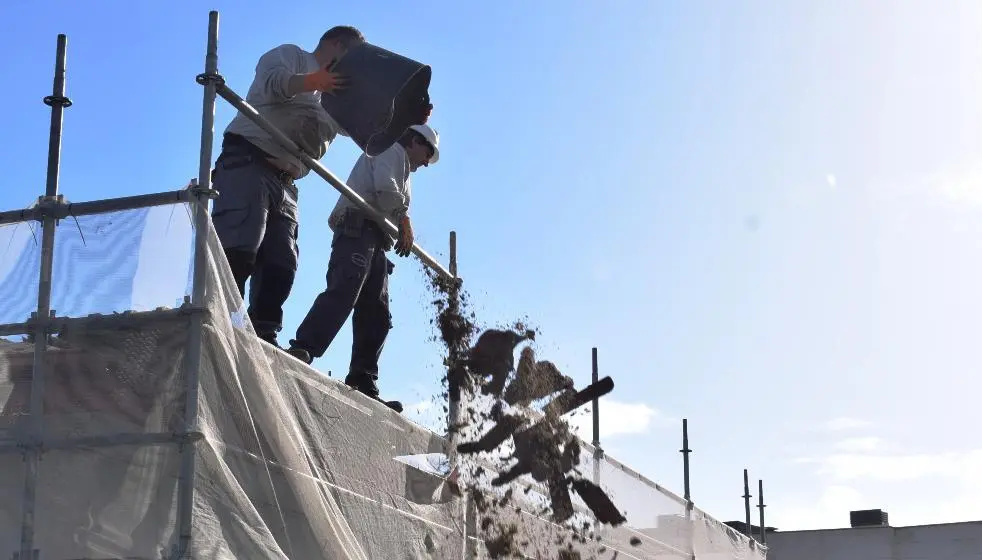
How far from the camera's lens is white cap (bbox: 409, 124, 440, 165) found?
21.1 feet

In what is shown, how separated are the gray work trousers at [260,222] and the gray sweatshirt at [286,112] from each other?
56mm

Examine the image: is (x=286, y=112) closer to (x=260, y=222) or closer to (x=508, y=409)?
(x=260, y=222)

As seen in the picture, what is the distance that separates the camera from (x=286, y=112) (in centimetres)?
567

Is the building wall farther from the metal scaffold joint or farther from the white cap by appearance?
the metal scaffold joint

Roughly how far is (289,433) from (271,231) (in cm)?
116

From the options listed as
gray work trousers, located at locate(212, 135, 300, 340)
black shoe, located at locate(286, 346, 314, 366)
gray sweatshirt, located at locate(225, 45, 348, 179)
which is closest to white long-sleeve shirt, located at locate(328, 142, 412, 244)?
gray sweatshirt, located at locate(225, 45, 348, 179)

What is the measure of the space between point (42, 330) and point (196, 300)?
0.52m

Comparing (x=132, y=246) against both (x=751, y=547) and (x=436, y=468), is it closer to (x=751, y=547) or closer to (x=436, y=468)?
(x=436, y=468)

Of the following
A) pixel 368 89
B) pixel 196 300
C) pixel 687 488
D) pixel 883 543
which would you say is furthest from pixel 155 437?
pixel 883 543

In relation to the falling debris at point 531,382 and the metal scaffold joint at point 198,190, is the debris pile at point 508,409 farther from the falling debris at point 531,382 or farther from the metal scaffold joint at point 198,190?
the metal scaffold joint at point 198,190

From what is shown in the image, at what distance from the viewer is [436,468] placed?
19.9 feet

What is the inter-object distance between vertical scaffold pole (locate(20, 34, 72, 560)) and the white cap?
6.79 ft

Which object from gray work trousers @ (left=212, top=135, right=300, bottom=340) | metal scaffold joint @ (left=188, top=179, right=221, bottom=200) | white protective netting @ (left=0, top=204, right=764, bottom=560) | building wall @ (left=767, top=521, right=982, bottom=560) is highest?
building wall @ (left=767, top=521, right=982, bottom=560)

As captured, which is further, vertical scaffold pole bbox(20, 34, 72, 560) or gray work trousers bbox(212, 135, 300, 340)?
gray work trousers bbox(212, 135, 300, 340)
